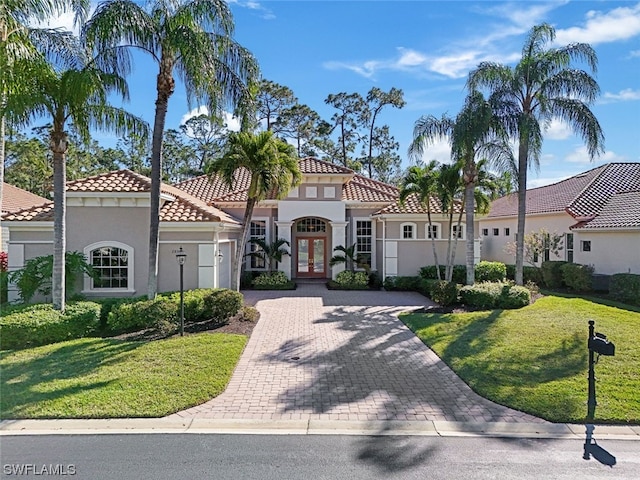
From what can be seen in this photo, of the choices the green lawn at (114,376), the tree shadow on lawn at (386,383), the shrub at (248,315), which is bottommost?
the tree shadow on lawn at (386,383)

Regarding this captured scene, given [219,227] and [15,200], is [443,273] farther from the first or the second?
[15,200]

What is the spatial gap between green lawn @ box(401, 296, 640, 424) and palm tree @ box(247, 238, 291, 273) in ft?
30.3

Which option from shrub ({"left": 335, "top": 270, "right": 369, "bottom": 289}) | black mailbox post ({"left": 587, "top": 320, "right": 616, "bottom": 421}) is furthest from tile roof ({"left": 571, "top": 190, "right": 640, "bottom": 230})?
black mailbox post ({"left": 587, "top": 320, "right": 616, "bottom": 421})

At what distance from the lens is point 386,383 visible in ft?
24.1

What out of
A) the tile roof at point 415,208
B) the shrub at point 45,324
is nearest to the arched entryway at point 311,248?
the tile roof at point 415,208

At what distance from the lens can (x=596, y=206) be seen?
68.1 feet

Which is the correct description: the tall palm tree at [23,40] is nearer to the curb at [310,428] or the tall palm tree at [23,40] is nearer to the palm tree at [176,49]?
the palm tree at [176,49]

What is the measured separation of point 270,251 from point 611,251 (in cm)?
1601

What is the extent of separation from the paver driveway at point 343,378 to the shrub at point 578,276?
421 inches

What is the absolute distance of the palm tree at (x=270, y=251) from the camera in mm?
20438

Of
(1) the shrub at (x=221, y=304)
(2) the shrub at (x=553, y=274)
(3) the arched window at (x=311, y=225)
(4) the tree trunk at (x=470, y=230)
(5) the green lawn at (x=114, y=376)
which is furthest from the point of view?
(3) the arched window at (x=311, y=225)

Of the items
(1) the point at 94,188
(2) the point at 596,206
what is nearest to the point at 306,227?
(1) the point at 94,188

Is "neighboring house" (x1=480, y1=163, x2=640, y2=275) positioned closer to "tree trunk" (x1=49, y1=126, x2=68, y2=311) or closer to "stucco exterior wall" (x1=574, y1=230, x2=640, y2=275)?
"stucco exterior wall" (x1=574, y1=230, x2=640, y2=275)

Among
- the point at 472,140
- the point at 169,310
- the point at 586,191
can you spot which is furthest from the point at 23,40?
the point at 586,191
